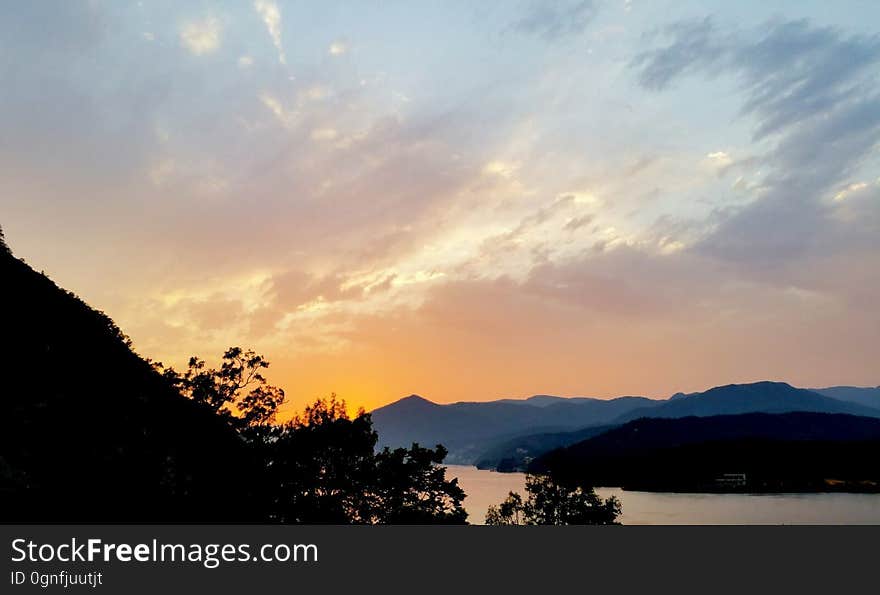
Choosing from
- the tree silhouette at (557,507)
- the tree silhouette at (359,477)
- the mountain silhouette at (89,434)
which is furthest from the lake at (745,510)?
the mountain silhouette at (89,434)

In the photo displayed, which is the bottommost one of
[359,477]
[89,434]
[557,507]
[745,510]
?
[745,510]

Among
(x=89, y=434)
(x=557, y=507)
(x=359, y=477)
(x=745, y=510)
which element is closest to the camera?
(x=89, y=434)

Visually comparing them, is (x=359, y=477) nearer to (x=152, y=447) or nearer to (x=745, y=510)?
(x=152, y=447)

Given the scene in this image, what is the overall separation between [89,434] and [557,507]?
1836 inches

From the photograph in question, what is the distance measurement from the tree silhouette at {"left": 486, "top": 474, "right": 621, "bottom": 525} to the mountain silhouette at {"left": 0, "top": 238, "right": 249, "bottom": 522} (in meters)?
31.8

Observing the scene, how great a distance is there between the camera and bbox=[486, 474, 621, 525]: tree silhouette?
57531mm

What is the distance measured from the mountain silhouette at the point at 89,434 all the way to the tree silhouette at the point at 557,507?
31.8 meters

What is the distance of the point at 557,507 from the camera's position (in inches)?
2333

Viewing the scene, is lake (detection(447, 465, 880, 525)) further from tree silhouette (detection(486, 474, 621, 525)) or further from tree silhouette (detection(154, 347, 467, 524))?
tree silhouette (detection(154, 347, 467, 524))

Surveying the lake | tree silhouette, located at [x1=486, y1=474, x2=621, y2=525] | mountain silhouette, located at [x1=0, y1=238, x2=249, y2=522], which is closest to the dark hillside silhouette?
mountain silhouette, located at [x1=0, y1=238, x2=249, y2=522]

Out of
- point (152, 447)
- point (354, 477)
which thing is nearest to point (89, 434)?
point (152, 447)

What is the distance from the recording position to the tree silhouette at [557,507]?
189ft
